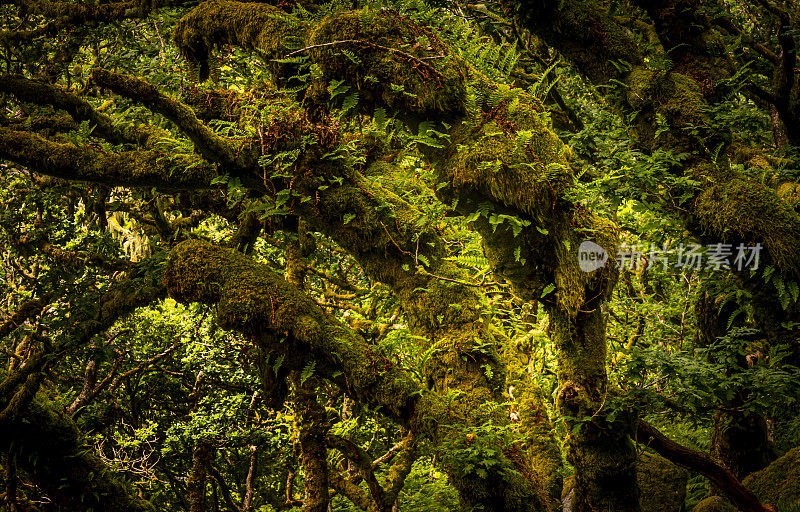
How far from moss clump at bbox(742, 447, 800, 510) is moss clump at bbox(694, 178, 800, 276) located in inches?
95.0

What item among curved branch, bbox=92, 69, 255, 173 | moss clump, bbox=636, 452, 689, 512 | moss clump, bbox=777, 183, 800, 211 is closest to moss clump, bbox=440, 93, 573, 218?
curved branch, bbox=92, 69, 255, 173

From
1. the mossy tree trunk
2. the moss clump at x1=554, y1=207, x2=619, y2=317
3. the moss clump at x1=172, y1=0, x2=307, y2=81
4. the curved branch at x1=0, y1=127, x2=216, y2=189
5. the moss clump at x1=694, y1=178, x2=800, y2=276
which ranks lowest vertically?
the mossy tree trunk

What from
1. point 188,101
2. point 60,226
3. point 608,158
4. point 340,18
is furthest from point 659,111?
point 60,226

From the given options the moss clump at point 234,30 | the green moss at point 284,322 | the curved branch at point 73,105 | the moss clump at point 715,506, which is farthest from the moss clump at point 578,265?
the curved branch at point 73,105

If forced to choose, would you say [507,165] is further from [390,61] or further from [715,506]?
[715,506]

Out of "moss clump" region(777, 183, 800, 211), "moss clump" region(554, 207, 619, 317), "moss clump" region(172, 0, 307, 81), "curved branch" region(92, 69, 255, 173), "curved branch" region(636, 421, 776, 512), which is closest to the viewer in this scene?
"curved branch" region(92, 69, 255, 173)

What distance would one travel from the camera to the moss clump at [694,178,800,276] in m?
4.29

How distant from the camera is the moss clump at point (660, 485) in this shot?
6.78m

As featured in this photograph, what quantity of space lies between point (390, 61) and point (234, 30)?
2.10 m

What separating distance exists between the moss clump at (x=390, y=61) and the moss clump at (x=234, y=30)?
26.4 inches

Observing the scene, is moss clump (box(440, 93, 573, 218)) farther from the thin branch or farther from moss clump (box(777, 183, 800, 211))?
moss clump (box(777, 183, 800, 211))

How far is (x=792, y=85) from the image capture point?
16.0 ft

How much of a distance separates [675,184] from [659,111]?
0.81m

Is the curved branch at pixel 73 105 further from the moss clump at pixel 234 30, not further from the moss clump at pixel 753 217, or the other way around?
the moss clump at pixel 753 217
